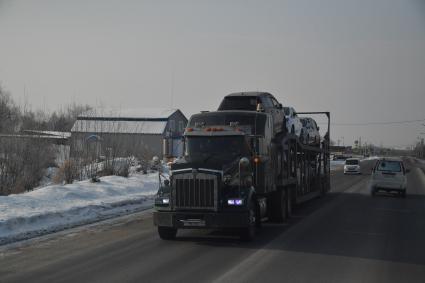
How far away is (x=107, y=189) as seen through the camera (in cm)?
2206

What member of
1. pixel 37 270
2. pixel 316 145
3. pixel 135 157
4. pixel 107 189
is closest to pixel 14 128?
pixel 107 189

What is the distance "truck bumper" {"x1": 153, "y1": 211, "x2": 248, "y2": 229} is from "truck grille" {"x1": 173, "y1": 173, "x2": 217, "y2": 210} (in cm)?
17

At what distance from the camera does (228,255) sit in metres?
10.0

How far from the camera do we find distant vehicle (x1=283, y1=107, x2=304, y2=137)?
17370 millimetres

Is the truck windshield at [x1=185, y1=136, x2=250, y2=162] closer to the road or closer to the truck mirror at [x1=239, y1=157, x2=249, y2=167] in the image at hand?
the truck mirror at [x1=239, y1=157, x2=249, y2=167]

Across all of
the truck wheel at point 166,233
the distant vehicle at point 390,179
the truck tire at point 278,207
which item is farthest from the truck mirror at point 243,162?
the distant vehicle at point 390,179

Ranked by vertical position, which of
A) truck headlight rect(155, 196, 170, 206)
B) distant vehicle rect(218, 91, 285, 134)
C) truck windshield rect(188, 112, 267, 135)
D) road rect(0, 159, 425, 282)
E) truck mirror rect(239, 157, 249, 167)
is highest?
distant vehicle rect(218, 91, 285, 134)

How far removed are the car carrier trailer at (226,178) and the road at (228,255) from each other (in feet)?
1.76

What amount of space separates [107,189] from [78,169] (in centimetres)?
495

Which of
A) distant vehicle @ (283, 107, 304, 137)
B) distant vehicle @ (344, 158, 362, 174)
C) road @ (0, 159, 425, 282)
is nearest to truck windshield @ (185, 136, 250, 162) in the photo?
road @ (0, 159, 425, 282)

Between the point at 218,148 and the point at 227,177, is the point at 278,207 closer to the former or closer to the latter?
the point at 218,148

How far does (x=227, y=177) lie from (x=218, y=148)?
1141 millimetres

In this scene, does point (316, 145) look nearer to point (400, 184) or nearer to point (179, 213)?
point (400, 184)

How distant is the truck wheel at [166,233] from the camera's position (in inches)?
466
